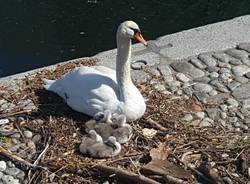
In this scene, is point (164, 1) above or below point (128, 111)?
below

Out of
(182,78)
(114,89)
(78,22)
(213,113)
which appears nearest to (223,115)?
(213,113)

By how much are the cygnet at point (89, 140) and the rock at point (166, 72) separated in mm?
1188

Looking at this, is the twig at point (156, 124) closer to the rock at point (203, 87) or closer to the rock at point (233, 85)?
the rock at point (203, 87)

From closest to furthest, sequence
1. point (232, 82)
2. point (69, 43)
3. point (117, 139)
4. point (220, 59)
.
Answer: point (117, 139), point (232, 82), point (220, 59), point (69, 43)

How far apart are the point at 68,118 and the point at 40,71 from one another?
3.13 ft

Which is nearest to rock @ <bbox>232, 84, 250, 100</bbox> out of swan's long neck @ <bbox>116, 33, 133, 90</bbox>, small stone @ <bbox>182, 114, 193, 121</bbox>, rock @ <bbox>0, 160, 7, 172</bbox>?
small stone @ <bbox>182, 114, 193, 121</bbox>

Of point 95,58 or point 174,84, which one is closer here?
point 174,84

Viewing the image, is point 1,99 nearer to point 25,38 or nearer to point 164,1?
point 25,38

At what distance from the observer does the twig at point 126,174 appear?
373 centimetres

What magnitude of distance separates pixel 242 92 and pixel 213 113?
16.8 inches

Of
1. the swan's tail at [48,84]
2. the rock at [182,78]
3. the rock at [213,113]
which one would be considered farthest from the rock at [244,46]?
the swan's tail at [48,84]

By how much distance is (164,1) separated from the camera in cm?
882

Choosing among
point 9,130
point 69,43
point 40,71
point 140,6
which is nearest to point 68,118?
point 9,130

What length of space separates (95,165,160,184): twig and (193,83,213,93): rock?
4.57 ft
